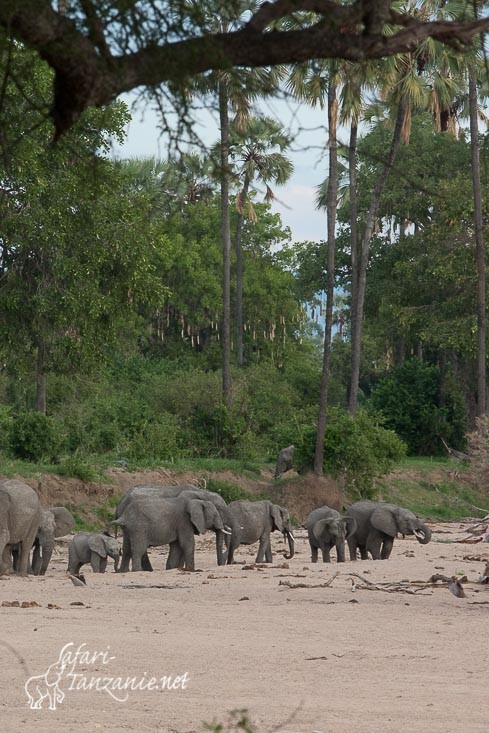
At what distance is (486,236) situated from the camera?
134 feet

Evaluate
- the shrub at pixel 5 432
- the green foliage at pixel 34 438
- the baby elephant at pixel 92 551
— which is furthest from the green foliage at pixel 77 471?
the baby elephant at pixel 92 551

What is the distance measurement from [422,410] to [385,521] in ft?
74.6

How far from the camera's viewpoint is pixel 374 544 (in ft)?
70.7

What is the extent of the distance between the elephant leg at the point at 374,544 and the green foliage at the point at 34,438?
1028cm

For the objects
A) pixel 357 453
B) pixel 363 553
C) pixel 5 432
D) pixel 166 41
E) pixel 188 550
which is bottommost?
pixel 363 553

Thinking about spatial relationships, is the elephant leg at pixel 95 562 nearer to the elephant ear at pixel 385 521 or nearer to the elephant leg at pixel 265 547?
the elephant leg at pixel 265 547

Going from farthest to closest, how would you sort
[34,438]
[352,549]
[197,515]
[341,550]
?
[34,438]
[352,549]
[341,550]
[197,515]

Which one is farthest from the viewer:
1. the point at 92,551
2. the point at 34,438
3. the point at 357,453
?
the point at 357,453

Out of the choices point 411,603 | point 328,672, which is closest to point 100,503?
point 411,603

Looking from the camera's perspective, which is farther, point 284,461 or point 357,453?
point 284,461

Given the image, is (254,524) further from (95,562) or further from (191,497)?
(95,562)

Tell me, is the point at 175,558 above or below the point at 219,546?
below

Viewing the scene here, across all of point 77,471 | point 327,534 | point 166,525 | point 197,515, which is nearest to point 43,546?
point 166,525

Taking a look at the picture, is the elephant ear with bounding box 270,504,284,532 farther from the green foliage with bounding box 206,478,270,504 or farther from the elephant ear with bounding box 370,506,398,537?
the green foliage with bounding box 206,478,270,504
